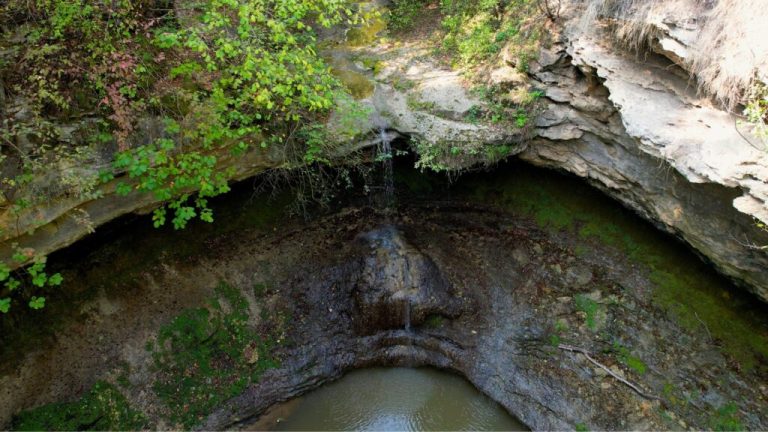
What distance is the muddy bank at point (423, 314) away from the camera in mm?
6715

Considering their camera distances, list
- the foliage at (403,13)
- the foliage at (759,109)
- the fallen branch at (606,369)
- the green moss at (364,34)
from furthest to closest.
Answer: the foliage at (403,13) → the green moss at (364,34) → the fallen branch at (606,369) → the foliage at (759,109)

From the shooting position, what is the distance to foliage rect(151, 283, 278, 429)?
23.2ft

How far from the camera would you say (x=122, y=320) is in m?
7.14

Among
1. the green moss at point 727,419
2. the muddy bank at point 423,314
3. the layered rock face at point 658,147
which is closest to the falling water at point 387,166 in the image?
the muddy bank at point 423,314

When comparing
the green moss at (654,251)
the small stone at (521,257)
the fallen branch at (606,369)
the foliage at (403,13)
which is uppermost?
the foliage at (403,13)

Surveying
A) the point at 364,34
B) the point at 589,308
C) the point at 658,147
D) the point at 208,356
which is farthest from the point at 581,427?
the point at 364,34

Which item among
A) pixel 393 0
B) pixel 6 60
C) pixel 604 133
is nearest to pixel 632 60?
pixel 604 133

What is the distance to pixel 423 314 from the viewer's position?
27.3 feet

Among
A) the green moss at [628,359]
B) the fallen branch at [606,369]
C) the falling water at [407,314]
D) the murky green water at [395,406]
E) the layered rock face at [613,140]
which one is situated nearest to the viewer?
the layered rock face at [613,140]

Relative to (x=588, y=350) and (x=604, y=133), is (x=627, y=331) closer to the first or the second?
(x=588, y=350)

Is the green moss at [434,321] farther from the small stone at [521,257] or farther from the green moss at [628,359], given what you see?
the green moss at [628,359]

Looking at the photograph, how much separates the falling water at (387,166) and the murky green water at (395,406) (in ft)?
10.5

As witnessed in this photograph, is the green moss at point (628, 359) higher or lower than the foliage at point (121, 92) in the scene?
lower

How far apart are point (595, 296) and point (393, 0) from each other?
7984 millimetres
